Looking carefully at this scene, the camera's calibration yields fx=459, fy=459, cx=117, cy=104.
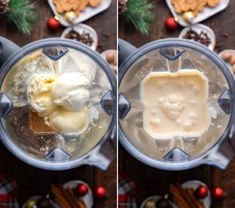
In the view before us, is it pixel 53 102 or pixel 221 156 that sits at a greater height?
pixel 53 102

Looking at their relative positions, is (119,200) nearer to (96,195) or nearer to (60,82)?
(96,195)

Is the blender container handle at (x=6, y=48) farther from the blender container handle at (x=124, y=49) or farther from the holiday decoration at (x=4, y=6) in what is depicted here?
the blender container handle at (x=124, y=49)

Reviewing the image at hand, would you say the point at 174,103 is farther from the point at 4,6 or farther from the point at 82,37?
the point at 4,6

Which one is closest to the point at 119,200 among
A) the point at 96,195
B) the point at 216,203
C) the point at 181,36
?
the point at 96,195

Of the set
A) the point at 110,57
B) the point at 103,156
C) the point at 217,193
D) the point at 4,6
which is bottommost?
the point at 217,193

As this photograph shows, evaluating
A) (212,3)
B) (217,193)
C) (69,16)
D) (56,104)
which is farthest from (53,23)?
(217,193)
